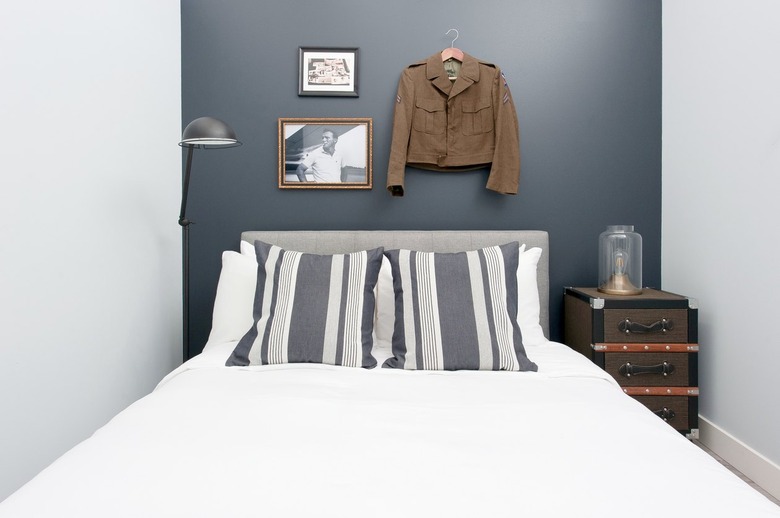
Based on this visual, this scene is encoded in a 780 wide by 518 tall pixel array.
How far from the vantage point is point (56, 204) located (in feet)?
5.88

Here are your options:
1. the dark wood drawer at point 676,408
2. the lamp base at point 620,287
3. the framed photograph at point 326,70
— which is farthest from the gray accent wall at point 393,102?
the dark wood drawer at point 676,408

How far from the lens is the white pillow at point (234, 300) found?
2.20 metres

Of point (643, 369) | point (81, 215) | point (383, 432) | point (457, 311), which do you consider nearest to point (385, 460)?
point (383, 432)

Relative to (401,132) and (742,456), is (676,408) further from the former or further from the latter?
(401,132)

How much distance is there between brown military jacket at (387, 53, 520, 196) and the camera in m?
2.61

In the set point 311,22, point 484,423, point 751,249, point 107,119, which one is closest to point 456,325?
point 484,423

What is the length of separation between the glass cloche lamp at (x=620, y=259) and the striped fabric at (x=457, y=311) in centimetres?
69

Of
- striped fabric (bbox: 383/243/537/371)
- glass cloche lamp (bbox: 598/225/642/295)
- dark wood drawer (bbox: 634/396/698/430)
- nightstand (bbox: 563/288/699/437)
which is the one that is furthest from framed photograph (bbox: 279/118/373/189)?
dark wood drawer (bbox: 634/396/698/430)

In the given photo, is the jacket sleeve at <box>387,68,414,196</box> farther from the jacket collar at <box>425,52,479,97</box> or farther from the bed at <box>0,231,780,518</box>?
the bed at <box>0,231,780,518</box>

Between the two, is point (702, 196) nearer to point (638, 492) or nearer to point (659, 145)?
point (659, 145)

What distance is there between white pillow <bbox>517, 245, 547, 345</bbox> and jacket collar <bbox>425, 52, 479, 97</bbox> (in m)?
0.91

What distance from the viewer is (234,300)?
2.23 m

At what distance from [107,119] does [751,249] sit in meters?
2.64

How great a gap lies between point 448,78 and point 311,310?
55.9 inches
